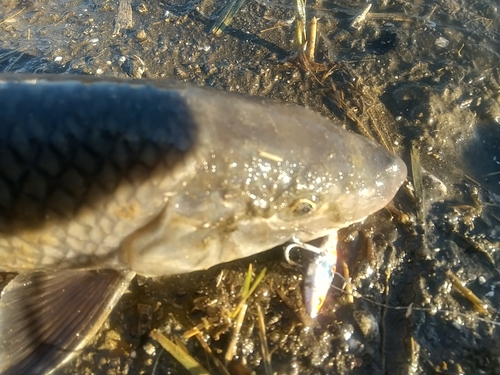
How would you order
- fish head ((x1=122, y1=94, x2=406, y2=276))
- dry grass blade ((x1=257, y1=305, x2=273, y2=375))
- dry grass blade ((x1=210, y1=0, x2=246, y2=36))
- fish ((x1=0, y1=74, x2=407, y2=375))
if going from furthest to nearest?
dry grass blade ((x1=210, y1=0, x2=246, y2=36)), dry grass blade ((x1=257, y1=305, x2=273, y2=375)), fish head ((x1=122, y1=94, x2=406, y2=276)), fish ((x1=0, y1=74, x2=407, y2=375))

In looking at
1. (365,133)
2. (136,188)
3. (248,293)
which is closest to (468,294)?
(248,293)

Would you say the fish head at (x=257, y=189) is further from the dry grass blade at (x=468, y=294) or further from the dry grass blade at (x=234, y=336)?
the dry grass blade at (x=468, y=294)

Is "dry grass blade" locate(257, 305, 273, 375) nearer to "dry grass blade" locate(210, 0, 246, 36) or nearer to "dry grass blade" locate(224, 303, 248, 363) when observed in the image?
"dry grass blade" locate(224, 303, 248, 363)

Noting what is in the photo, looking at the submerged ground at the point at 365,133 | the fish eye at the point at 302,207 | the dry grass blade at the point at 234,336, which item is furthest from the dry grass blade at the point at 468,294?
the dry grass blade at the point at 234,336

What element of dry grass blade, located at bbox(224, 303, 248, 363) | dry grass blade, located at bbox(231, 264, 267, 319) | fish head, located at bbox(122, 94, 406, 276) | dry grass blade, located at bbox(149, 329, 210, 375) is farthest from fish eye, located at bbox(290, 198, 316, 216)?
dry grass blade, located at bbox(149, 329, 210, 375)

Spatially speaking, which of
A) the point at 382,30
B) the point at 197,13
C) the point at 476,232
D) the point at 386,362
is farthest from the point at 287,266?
the point at 197,13

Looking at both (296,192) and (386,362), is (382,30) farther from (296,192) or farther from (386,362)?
(386,362)

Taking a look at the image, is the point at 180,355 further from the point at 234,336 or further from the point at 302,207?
the point at 302,207
